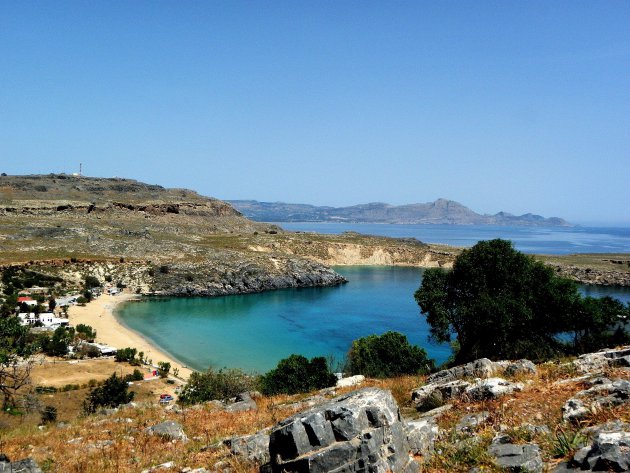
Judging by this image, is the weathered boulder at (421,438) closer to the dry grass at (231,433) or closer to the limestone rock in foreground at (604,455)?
the dry grass at (231,433)

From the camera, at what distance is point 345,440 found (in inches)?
294

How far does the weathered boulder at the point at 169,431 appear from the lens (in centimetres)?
1339

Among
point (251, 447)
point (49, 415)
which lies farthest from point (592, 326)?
point (49, 415)

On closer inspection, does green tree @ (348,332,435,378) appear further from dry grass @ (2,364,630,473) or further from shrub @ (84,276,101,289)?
shrub @ (84,276,101,289)

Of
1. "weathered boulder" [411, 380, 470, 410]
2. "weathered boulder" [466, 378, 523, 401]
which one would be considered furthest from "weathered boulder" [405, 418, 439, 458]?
"weathered boulder" [411, 380, 470, 410]

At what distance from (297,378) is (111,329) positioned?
162 ft

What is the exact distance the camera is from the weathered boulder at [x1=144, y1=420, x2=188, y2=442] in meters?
13.4

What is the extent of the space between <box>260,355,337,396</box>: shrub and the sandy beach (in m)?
20.4

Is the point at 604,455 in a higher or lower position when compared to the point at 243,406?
higher

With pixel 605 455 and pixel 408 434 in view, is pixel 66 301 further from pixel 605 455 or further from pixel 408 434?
pixel 605 455

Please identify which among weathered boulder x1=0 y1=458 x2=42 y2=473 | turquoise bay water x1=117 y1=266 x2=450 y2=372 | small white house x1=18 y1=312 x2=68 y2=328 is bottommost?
turquoise bay water x1=117 y1=266 x2=450 y2=372

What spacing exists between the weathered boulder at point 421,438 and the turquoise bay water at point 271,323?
157 feet

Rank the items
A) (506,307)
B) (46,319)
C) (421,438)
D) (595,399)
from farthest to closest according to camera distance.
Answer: (46,319) < (506,307) < (595,399) < (421,438)

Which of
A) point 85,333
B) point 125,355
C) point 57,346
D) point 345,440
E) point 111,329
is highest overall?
point 345,440
